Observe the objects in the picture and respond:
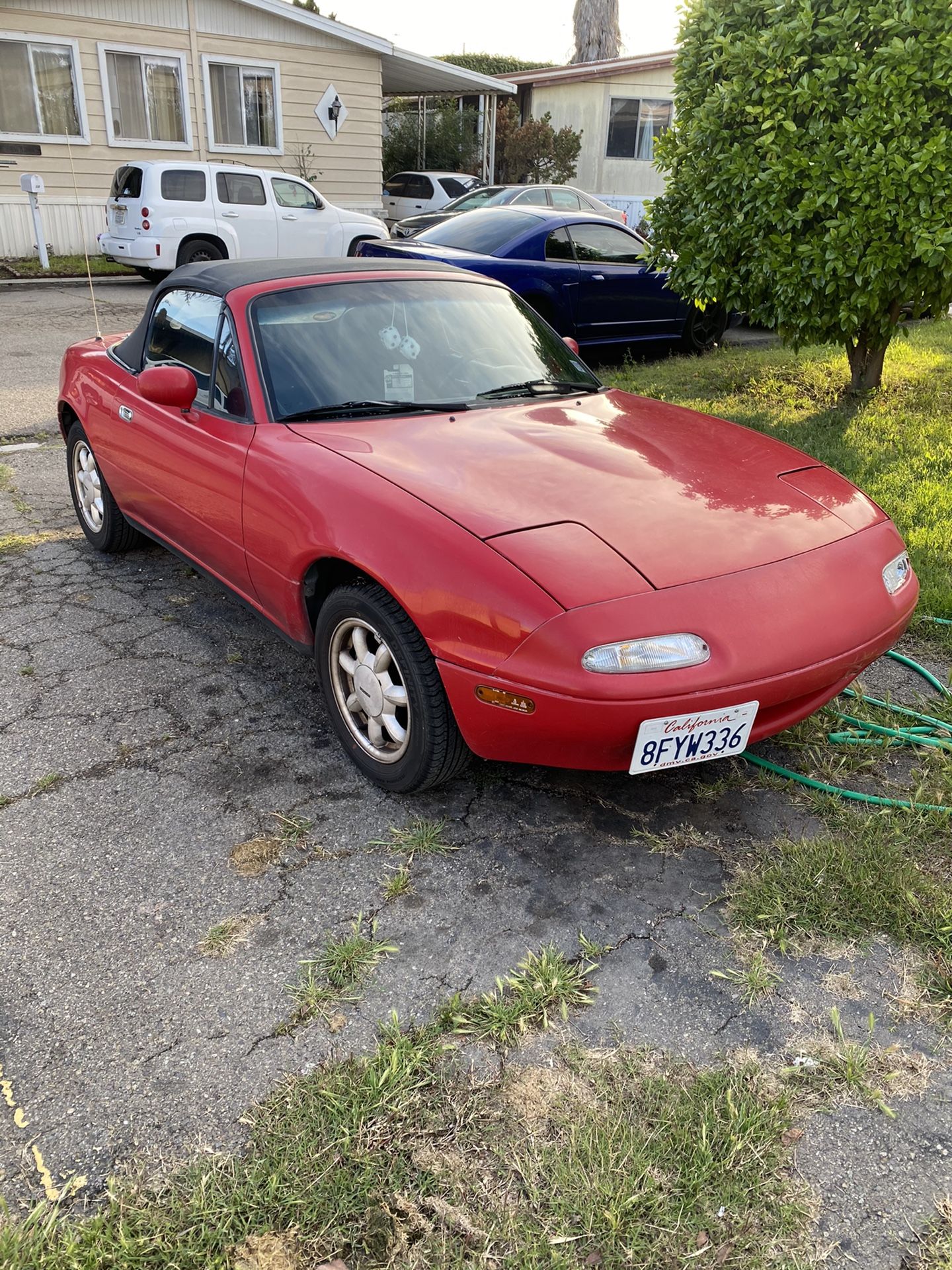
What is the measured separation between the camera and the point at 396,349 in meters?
3.52

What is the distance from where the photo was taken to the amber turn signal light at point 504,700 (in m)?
2.40

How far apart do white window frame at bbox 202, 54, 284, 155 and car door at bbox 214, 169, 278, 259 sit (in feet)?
14.0

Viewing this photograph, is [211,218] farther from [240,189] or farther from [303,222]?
[303,222]

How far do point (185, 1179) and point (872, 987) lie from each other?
60.6 inches

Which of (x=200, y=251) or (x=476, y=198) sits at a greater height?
(x=476, y=198)

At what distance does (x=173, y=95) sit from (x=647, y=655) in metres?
18.4

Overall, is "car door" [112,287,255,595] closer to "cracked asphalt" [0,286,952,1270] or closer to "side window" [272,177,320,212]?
"cracked asphalt" [0,286,952,1270]

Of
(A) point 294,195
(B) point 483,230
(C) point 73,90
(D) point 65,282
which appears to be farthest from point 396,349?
(C) point 73,90

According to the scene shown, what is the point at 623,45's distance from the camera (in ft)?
99.5

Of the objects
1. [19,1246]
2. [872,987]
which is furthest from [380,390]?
[19,1246]

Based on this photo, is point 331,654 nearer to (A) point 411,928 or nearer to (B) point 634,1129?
(A) point 411,928

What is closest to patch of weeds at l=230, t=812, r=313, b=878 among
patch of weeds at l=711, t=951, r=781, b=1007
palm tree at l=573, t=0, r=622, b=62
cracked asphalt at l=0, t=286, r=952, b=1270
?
cracked asphalt at l=0, t=286, r=952, b=1270

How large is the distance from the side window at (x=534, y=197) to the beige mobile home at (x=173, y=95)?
6483 millimetres

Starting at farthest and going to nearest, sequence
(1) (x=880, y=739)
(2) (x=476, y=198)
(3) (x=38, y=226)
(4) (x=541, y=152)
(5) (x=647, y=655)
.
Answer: (4) (x=541, y=152), (3) (x=38, y=226), (2) (x=476, y=198), (1) (x=880, y=739), (5) (x=647, y=655)
